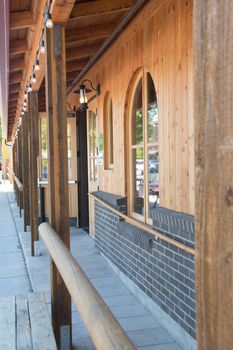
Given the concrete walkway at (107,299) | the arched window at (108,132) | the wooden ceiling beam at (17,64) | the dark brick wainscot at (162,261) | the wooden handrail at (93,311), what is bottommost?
the concrete walkway at (107,299)

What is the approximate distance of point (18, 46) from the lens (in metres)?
4.97

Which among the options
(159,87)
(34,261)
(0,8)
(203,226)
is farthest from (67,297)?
(34,261)

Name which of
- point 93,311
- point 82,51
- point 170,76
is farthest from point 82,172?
point 93,311

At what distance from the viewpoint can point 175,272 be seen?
3352mm

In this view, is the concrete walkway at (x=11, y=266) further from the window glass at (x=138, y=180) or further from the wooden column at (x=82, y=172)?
the window glass at (x=138, y=180)

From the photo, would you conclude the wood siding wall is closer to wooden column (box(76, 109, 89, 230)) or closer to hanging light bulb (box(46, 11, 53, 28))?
hanging light bulb (box(46, 11, 53, 28))

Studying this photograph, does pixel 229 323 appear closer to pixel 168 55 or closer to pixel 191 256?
pixel 191 256

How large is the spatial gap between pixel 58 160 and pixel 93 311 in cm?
182

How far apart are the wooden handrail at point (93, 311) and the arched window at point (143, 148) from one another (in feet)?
5.71

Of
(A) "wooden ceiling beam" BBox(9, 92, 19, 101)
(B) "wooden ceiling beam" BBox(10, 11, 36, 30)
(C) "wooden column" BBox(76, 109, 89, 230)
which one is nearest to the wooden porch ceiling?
(B) "wooden ceiling beam" BBox(10, 11, 36, 30)

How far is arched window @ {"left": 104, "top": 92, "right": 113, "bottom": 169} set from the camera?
6000mm

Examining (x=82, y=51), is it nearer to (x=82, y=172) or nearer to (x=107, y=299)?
(x=107, y=299)

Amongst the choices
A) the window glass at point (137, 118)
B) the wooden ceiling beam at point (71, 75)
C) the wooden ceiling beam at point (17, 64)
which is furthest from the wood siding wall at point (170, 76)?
the wooden ceiling beam at point (71, 75)

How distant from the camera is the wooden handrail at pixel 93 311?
4.03 feet
